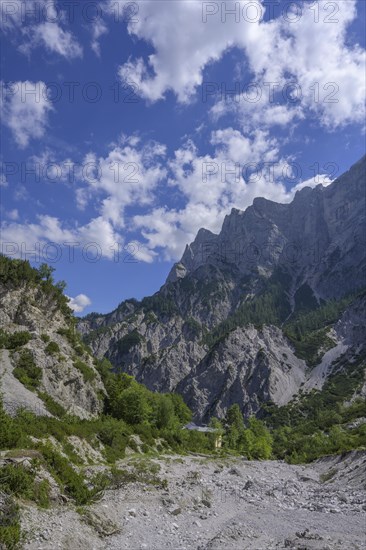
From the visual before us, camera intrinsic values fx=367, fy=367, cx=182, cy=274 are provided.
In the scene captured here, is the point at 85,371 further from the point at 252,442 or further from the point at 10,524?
the point at 10,524

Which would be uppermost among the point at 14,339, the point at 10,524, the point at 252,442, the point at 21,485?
the point at 14,339

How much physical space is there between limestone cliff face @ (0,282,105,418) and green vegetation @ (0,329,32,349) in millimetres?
688

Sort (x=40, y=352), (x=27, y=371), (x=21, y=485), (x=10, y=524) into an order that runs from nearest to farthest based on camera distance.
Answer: (x=10, y=524), (x=21, y=485), (x=27, y=371), (x=40, y=352)

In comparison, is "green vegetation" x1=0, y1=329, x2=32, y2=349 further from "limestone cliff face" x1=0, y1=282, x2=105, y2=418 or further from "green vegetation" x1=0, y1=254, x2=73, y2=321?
"green vegetation" x1=0, y1=254, x2=73, y2=321

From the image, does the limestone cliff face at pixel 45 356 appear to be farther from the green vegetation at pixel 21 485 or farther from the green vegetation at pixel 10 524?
the green vegetation at pixel 10 524

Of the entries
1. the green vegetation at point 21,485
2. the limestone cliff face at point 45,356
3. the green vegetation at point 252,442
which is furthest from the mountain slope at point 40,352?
the green vegetation at point 252,442

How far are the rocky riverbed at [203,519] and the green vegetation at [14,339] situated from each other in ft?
79.0

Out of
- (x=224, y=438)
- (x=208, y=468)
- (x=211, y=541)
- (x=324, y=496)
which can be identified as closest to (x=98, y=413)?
(x=208, y=468)

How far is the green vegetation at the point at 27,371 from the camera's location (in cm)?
4303

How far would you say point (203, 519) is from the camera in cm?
2117

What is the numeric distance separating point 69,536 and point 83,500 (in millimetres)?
3721

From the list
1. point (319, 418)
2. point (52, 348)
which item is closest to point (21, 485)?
point (52, 348)

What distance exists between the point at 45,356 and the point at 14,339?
4685 mm

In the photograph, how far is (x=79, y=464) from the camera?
29.9 meters
